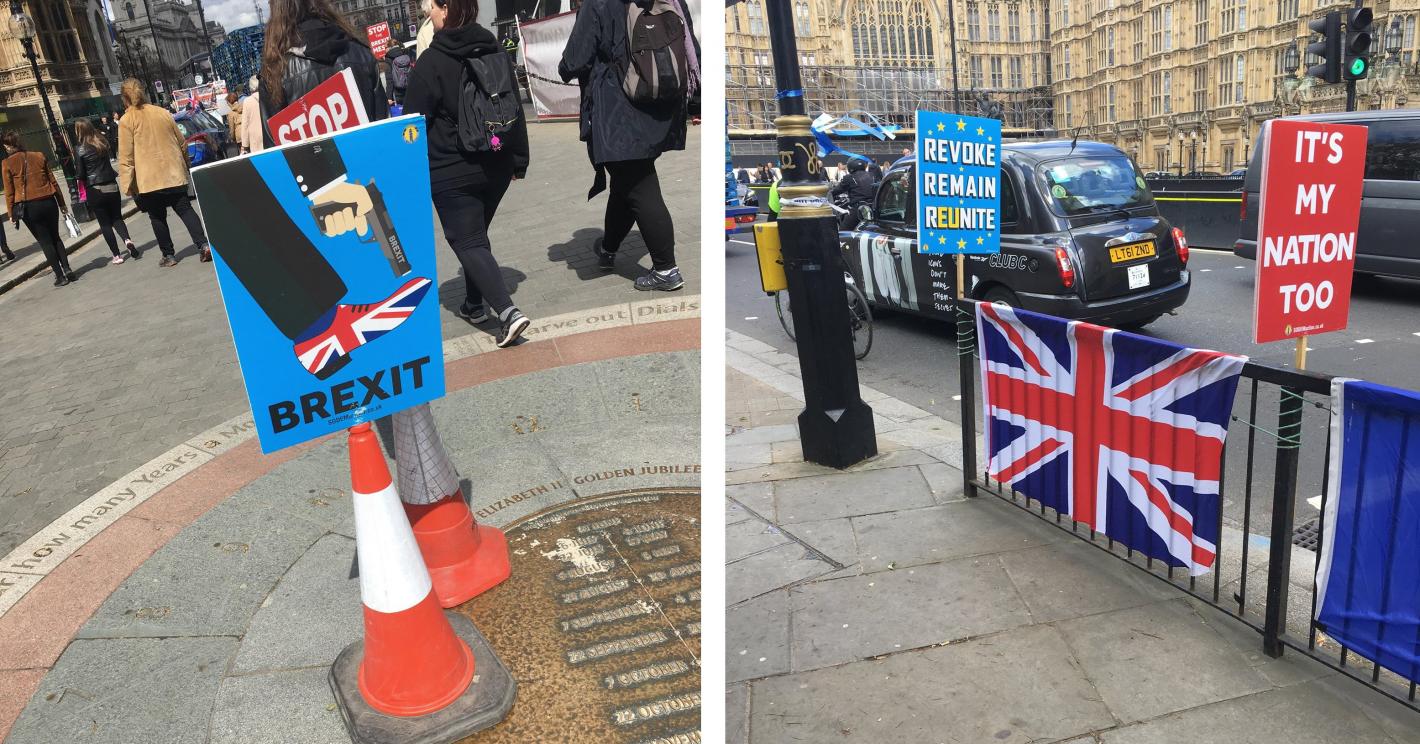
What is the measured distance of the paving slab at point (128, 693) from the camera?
2.83 metres

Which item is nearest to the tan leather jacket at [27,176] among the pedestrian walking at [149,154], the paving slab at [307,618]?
the pedestrian walking at [149,154]

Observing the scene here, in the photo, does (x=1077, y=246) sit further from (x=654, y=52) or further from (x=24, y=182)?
(x=24, y=182)

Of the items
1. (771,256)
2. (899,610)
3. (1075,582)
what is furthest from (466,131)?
(1075,582)

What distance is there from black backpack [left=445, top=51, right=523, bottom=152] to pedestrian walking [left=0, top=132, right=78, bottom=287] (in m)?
7.29

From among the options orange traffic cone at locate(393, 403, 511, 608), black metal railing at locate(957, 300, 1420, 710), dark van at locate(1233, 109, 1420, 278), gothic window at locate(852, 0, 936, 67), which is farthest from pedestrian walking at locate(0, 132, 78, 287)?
gothic window at locate(852, 0, 936, 67)

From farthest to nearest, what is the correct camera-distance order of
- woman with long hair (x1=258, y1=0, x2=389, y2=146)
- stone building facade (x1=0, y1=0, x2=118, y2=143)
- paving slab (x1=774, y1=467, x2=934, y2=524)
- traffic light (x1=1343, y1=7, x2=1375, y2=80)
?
stone building facade (x1=0, y1=0, x2=118, y2=143)
traffic light (x1=1343, y1=7, x2=1375, y2=80)
woman with long hair (x1=258, y1=0, x2=389, y2=146)
paving slab (x1=774, y1=467, x2=934, y2=524)

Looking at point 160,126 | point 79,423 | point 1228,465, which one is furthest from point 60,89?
point 1228,465

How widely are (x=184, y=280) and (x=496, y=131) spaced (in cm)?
609

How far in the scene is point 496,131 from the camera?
5.35 metres

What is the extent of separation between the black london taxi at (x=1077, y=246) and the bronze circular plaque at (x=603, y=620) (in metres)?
4.60

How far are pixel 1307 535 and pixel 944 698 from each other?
7.26ft

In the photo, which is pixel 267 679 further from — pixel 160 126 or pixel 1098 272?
pixel 160 126

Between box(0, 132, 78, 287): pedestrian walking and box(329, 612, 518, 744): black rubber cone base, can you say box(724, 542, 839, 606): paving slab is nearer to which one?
box(329, 612, 518, 744): black rubber cone base

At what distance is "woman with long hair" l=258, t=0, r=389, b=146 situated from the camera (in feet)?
16.3
